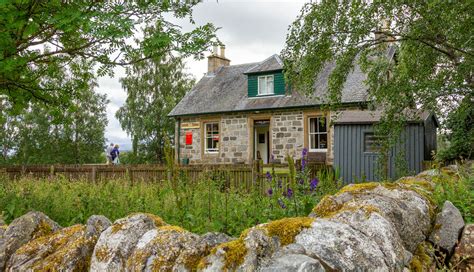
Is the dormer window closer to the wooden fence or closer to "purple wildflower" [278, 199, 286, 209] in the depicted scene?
the wooden fence

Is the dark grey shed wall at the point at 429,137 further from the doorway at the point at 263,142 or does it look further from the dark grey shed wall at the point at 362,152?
the doorway at the point at 263,142

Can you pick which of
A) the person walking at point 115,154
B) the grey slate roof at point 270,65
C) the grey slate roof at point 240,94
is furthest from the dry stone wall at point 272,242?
the person walking at point 115,154

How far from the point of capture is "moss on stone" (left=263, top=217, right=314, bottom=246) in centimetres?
240

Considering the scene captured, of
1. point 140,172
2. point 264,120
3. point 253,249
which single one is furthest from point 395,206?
point 264,120

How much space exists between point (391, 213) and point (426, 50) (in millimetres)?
7794

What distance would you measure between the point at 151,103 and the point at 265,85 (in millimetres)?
11479

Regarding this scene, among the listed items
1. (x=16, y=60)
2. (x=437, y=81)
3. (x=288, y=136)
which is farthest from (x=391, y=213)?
(x=288, y=136)

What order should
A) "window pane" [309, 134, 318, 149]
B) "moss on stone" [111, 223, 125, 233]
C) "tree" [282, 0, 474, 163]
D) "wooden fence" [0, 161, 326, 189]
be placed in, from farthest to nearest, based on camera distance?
"window pane" [309, 134, 318, 149]
"wooden fence" [0, 161, 326, 189]
"tree" [282, 0, 474, 163]
"moss on stone" [111, 223, 125, 233]

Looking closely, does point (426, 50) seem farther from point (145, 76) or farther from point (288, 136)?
point (145, 76)

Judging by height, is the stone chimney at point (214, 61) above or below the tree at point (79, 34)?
above

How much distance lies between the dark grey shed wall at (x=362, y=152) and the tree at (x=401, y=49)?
3.06 m

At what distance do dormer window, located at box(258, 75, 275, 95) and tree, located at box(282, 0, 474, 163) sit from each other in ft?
29.7

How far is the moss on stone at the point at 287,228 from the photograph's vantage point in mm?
2400

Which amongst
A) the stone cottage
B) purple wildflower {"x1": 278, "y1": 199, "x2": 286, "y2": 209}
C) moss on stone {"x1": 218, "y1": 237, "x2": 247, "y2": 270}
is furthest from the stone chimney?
moss on stone {"x1": 218, "y1": 237, "x2": 247, "y2": 270}
